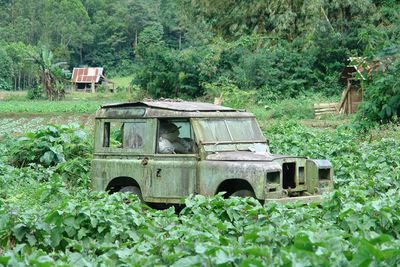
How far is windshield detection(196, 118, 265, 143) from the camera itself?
13141mm

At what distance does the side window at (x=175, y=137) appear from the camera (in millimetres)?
13219

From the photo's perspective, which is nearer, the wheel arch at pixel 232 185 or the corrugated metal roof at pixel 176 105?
the wheel arch at pixel 232 185

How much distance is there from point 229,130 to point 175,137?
868mm

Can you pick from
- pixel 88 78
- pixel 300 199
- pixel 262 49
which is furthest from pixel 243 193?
pixel 88 78

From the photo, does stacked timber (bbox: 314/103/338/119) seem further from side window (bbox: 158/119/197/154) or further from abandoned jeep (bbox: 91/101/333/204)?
side window (bbox: 158/119/197/154)

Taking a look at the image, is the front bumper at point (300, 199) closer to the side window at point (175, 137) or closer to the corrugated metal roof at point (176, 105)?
the side window at point (175, 137)

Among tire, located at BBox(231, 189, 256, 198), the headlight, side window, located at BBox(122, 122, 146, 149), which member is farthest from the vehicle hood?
side window, located at BBox(122, 122, 146, 149)

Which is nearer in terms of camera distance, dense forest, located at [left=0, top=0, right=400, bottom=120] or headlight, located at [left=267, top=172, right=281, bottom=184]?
headlight, located at [left=267, top=172, right=281, bottom=184]

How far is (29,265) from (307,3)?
42056mm

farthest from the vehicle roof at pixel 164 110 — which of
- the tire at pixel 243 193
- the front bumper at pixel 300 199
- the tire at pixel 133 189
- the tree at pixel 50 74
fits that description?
the tree at pixel 50 74

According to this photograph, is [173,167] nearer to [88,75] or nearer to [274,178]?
[274,178]

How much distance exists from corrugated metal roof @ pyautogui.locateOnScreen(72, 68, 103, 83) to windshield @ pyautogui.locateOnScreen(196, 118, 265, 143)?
2559 inches

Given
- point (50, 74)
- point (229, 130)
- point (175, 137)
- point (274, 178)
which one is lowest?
point (274, 178)

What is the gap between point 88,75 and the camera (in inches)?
3103
